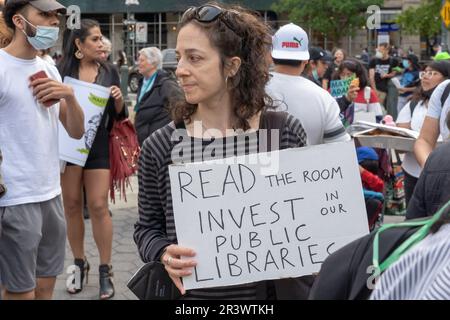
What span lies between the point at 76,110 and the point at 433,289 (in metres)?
2.71

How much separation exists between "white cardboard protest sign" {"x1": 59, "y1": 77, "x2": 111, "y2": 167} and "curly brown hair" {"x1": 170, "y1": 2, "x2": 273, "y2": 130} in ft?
7.38

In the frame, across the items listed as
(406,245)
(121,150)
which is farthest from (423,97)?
(406,245)

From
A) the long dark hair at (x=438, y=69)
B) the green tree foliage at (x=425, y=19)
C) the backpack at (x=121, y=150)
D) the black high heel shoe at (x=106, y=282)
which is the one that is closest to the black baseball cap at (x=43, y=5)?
the backpack at (x=121, y=150)

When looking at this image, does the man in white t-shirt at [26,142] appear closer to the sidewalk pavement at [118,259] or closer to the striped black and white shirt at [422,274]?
the sidewalk pavement at [118,259]

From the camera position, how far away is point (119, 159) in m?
4.83

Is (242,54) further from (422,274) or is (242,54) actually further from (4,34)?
(4,34)

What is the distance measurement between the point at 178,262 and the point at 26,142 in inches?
59.2

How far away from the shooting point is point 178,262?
1.99 meters

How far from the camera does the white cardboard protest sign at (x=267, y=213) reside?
78.6 inches

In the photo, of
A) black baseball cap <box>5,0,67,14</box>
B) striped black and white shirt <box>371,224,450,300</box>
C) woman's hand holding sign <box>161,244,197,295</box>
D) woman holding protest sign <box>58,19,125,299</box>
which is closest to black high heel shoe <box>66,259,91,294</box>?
woman holding protest sign <box>58,19,125,299</box>

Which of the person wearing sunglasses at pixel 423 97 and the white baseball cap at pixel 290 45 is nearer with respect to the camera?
the white baseball cap at pixel 290 45

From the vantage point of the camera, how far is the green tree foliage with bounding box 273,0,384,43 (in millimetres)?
27219

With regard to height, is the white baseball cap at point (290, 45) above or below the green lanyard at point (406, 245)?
above

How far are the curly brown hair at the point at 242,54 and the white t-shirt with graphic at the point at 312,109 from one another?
1.33 m
